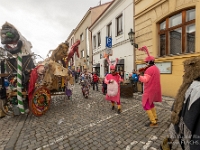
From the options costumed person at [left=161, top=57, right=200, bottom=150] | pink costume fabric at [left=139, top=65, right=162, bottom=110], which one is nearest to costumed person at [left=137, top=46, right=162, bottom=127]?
pink costume fabric at [left=139, top=65, right=162, bottom=110]

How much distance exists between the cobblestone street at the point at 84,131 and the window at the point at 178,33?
3.17 m

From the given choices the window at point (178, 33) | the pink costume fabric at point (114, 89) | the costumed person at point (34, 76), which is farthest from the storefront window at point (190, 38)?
the costumed person at point (34, 76)

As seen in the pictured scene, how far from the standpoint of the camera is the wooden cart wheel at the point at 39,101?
400 centimetres

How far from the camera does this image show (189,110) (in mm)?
1379

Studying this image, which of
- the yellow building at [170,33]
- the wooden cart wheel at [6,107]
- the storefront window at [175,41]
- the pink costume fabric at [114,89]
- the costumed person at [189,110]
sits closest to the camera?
the costumed person at [189,110]

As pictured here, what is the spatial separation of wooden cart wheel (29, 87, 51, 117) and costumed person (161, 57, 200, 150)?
3744 mm

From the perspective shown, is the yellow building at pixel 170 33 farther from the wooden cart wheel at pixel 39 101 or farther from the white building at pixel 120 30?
the wooden cart wheel at pixel 39 101

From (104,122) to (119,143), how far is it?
107 centimetres

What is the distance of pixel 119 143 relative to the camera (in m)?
2.63

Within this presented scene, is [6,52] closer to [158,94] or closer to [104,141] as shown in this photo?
[104,141]

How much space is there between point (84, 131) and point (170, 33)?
6034 millimetres

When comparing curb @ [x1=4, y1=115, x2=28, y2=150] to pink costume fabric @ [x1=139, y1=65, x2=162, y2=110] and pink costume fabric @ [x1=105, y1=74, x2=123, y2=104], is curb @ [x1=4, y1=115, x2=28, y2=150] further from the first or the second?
pink costume fabric @ [x1=139, y1=65, x2=162, y2=110]

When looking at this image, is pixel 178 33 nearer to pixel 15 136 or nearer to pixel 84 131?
pixel 84 131

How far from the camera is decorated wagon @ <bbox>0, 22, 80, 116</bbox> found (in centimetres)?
393
